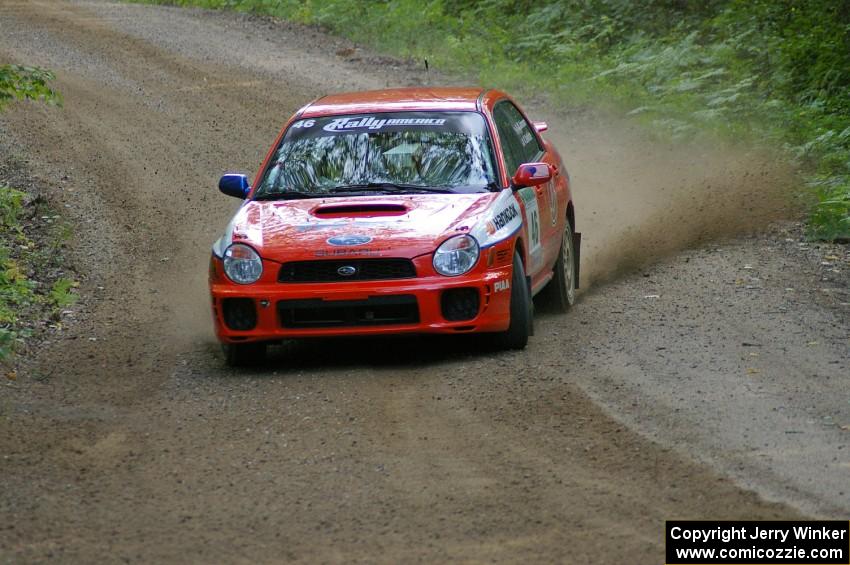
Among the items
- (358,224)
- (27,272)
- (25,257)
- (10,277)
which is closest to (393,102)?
(358,224)

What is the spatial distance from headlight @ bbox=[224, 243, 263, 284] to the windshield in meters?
0.79

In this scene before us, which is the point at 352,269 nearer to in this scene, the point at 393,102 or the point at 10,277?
the point at 393,102

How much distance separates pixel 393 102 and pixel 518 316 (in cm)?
222

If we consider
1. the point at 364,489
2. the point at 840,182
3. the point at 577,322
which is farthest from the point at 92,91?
the point at 364,489

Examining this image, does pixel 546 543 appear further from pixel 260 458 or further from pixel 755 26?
pixel 755 26

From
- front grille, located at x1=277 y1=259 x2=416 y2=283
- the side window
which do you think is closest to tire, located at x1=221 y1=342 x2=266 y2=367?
front grille, located at x1=277 y1=259 x2=416 y2=283

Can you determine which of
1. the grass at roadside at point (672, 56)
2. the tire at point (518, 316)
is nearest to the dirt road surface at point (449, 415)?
the tire at point (518, 316)

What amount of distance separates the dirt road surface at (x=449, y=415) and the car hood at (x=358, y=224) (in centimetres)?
77

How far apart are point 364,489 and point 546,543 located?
44.0 inches

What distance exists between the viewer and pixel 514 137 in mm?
10508

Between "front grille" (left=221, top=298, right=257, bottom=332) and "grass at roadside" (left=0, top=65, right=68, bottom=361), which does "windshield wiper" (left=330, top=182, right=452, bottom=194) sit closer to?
"front grille" (left=221, top=298, right=257, bottom=332)

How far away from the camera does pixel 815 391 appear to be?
7.72 m

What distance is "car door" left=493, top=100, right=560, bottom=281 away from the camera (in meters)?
9.71

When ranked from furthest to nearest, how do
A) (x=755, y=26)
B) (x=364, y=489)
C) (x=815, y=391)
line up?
(x=755, y=26) → (x=815, y=391) → (x=364, y=489)
